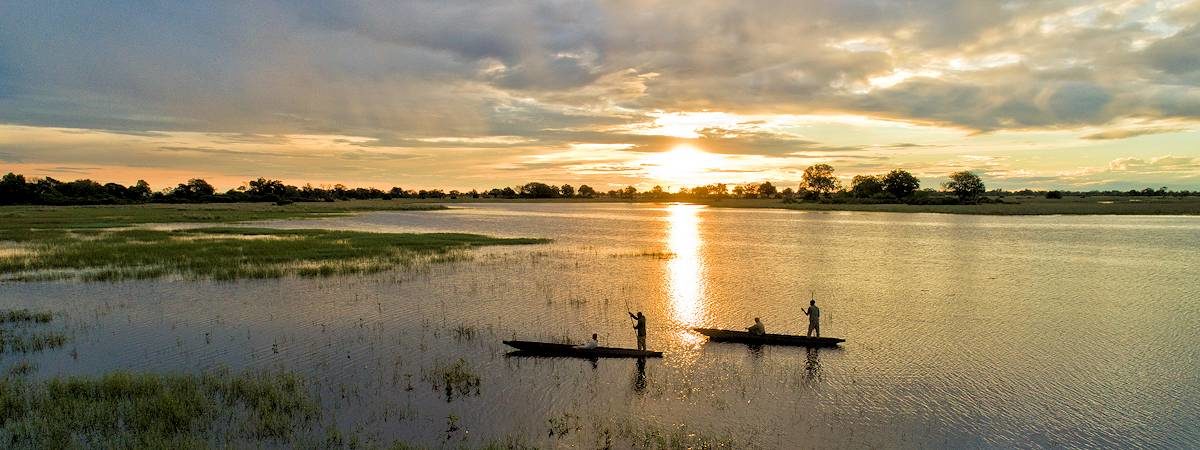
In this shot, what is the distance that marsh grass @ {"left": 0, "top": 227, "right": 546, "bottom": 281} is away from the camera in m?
36.2

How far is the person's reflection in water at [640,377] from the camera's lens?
16.6 meters

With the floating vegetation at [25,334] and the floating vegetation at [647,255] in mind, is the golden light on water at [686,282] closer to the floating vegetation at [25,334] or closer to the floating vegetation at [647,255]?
the floating vegetation at [647,255]

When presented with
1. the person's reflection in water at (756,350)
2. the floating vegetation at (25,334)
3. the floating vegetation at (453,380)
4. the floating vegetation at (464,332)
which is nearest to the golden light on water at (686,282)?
the person's reflection in water at (756,350)

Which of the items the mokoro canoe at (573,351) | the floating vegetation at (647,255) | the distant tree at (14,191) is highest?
the distant tree at (14,191)

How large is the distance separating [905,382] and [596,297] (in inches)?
627

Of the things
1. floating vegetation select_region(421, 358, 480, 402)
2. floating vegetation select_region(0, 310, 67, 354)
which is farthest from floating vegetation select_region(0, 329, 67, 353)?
floating vegetation select_region(421, 358, 480, 402)

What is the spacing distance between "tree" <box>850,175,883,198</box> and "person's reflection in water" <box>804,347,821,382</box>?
173741 millimetres

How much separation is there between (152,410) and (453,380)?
688 cm

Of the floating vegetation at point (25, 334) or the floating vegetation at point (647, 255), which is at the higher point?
the floating vegetation at point (647, 255)

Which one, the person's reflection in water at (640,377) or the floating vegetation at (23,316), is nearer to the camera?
the person's reflection in water at (640,377)

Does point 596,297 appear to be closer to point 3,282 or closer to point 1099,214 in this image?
point 3,282

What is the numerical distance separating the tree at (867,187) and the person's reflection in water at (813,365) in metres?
174

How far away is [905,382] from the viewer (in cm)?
1744

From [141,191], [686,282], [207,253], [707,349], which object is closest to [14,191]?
[141,191]
